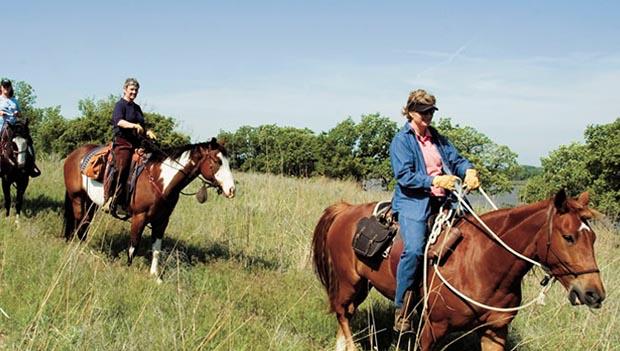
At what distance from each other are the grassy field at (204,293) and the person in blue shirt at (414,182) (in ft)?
2.50

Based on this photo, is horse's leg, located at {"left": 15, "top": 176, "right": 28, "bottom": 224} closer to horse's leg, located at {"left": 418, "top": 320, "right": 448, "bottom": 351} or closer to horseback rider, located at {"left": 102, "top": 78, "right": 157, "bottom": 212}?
horseback rider, located at {"left": 102, "top": 78, "right": 157, "bottom": 212}

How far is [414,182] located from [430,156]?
471 millimetres

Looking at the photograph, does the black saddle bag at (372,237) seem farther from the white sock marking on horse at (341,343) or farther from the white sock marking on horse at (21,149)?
the white sock marking on horse at (21,149)

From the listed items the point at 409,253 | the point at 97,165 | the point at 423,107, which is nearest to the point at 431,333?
the point at 409,253

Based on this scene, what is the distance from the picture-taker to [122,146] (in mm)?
7672

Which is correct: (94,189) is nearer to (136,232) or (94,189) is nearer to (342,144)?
(136,232)

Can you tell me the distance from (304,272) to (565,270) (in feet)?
16.4

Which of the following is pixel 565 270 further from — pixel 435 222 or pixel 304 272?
pixel 304 272

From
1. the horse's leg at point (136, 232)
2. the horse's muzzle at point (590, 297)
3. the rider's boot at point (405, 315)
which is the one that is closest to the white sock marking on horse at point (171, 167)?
the horse's leg at point (136, 232)

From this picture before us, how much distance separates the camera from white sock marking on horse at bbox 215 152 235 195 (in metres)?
7.20

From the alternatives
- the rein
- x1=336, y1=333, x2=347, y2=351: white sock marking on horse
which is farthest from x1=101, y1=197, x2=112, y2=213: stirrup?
the rein

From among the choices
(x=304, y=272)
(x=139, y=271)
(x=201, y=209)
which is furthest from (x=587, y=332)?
(x=201, y=209)

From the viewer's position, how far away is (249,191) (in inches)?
518

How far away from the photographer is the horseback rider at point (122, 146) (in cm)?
755
